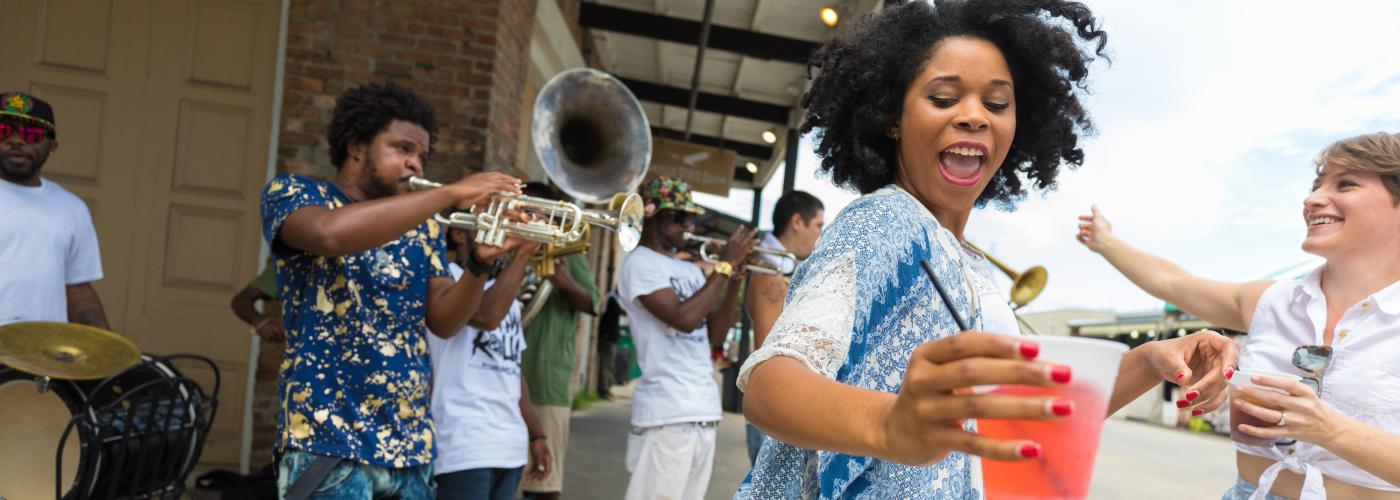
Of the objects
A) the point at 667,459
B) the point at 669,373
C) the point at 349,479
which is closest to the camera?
the point at 349,479

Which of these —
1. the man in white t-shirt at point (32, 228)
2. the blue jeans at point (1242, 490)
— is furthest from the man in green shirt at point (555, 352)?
the blue jeans at point (1242, 490)

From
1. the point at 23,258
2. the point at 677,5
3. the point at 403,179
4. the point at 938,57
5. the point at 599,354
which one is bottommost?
the point at 599,354

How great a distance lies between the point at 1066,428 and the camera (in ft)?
3.23

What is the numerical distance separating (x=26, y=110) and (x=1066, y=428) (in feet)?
13.2

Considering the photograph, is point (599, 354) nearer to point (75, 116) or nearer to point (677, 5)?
point (677, 5)

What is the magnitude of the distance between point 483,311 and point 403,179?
0.73 metres

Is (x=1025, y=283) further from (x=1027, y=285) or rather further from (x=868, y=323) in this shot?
(x=868, y=323)

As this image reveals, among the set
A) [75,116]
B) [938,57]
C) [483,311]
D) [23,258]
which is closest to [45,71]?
[75,116]

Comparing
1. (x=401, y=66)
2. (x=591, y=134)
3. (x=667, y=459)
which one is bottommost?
(x=667, y=459)

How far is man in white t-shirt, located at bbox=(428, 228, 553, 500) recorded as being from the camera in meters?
3.62

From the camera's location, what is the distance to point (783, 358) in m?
1.21

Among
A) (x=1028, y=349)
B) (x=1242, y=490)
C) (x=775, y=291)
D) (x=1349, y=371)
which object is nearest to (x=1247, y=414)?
(x=1349, y=371)

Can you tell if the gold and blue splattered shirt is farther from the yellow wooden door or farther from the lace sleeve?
the yellow wooden door

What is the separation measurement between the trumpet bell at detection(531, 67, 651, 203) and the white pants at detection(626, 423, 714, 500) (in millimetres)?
2071
